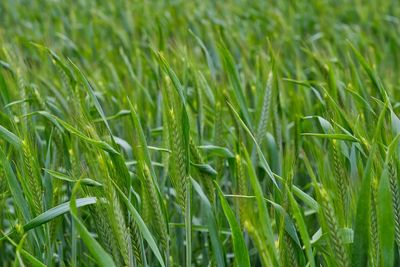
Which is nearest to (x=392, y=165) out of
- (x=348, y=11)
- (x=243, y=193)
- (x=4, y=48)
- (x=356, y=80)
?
(x=243, y=193)

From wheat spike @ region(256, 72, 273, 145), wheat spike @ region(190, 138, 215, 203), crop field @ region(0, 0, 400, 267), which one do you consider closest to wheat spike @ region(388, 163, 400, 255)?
crop field @ region(0, 0, 400, 267)

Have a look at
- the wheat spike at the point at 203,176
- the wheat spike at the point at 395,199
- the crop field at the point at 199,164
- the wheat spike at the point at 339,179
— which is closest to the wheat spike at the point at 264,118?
the crop field at the point at 199,164

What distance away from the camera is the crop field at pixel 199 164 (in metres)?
1.16

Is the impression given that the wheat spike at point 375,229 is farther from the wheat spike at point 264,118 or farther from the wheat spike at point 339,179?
the wheat spike at point 264,118

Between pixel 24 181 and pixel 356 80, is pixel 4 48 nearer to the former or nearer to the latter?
pixel 24 181

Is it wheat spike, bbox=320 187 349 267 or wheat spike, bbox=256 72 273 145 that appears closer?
wheat spike, bbox=320 187 349 267

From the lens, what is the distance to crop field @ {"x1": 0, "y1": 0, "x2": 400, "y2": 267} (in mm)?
1156

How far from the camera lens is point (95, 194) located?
1269 mm

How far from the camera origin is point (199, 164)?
1.45 m

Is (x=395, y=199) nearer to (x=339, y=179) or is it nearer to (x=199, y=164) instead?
(x=339, y=179)

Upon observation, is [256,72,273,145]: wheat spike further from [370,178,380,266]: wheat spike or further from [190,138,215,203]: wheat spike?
[370,178,380,266]: wheat spike

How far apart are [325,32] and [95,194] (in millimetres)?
2346

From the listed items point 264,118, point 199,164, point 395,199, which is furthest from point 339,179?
point 264,118

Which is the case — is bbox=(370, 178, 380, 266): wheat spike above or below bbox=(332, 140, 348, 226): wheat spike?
A: below
